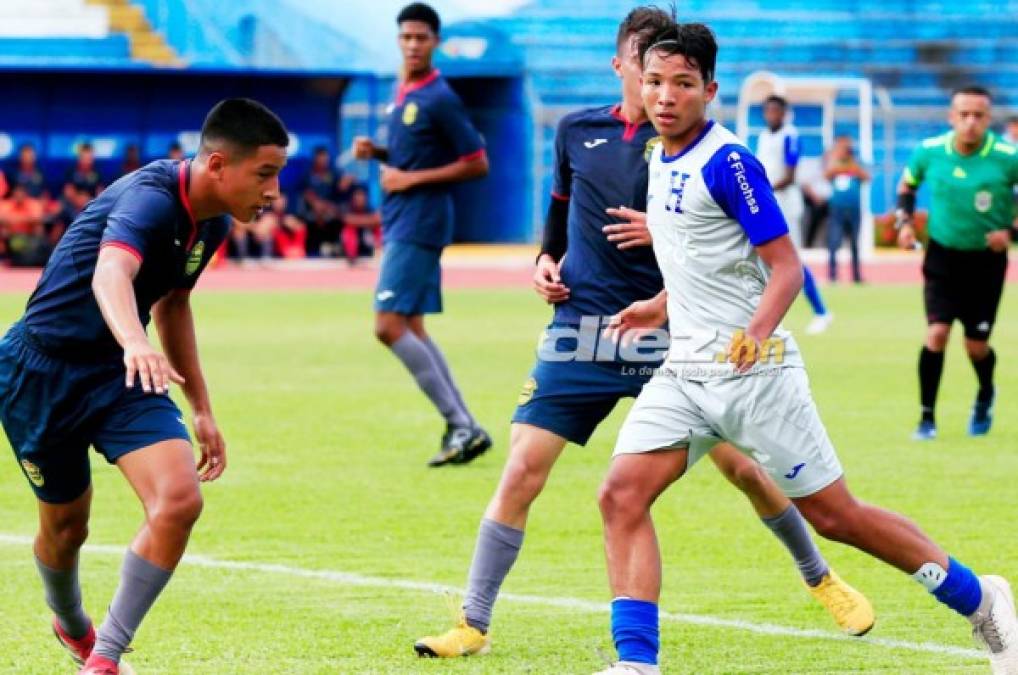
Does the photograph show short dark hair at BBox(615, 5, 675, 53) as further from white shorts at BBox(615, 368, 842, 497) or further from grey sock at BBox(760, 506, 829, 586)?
grey sock at BBox(760, 506, 829, 586)

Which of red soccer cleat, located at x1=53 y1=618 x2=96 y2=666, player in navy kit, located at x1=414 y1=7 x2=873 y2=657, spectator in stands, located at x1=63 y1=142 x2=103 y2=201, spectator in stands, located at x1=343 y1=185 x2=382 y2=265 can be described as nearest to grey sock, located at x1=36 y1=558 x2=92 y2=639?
red soccer cleat, located at x1=53 y1=618 x2=96 y2=666

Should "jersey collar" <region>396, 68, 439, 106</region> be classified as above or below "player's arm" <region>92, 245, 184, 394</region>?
below

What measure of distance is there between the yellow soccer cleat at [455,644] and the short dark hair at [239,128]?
182 centimetres

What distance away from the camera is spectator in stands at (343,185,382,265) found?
114 feet

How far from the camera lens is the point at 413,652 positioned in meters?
6.57

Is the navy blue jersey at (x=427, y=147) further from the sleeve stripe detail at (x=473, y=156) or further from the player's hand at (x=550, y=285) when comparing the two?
the player's hand at (x=550, y=285)

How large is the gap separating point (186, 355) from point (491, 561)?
4.34 ft

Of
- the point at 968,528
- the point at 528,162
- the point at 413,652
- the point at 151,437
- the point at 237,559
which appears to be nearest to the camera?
the point at 151,437

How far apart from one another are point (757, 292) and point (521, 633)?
5.53ft

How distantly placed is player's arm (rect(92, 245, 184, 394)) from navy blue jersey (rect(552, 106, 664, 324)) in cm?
194

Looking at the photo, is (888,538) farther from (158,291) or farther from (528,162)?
(528,162)

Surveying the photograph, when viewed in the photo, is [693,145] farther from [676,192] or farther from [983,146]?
[983,146]

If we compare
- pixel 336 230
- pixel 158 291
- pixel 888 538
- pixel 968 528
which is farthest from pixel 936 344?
pixel 336 230

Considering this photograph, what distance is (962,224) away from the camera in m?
12.2
